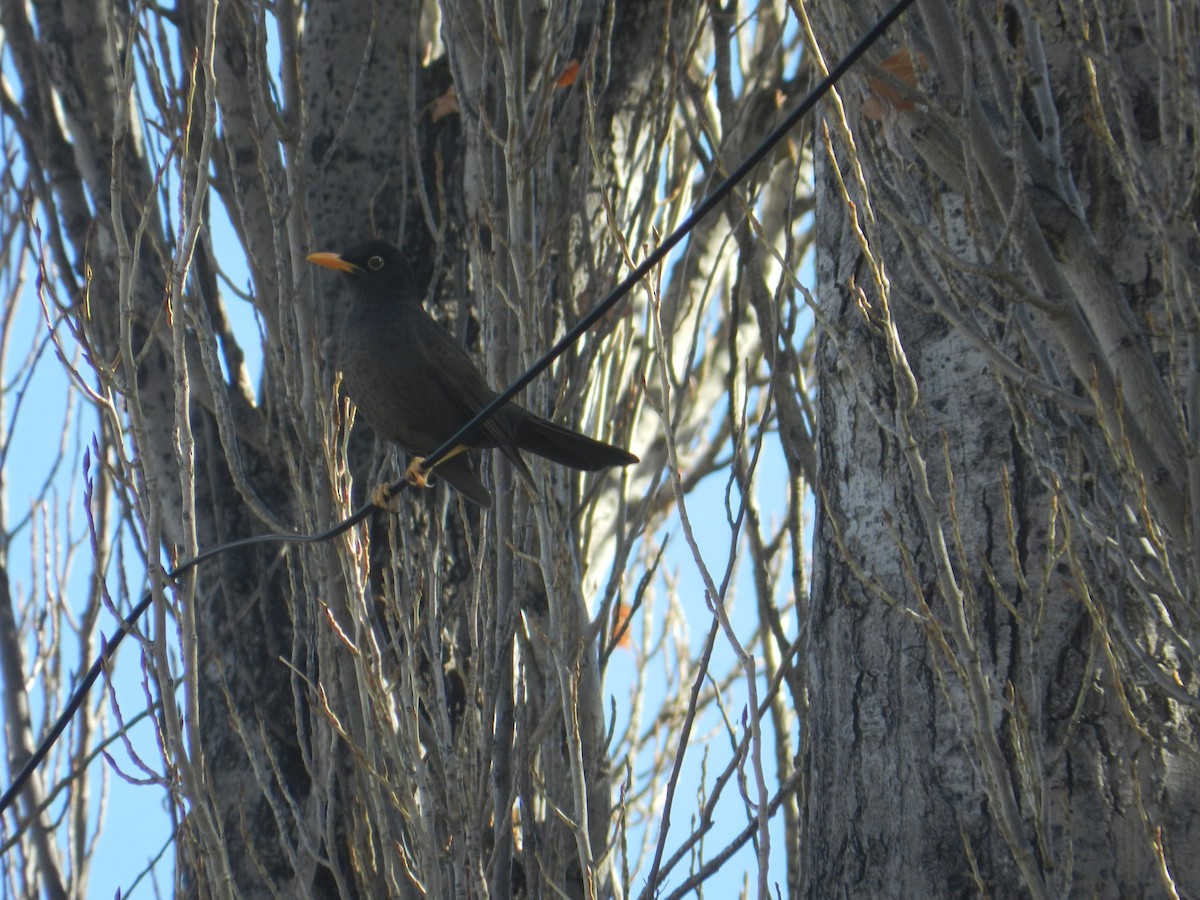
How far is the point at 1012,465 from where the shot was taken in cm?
336

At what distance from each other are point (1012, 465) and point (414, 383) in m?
2.17

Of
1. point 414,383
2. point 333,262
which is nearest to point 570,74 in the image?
point 333,262

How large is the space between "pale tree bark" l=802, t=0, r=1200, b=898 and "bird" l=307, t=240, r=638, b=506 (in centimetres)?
113

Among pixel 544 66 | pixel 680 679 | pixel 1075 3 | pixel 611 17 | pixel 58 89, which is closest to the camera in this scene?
pixel 1075 3

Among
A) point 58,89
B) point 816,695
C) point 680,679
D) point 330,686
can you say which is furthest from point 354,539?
point 680,679

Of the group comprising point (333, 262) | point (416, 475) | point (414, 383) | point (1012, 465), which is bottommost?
point (1012, 465)

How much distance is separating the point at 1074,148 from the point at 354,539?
2185mm

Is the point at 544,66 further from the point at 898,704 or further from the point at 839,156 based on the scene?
the point at 898,704

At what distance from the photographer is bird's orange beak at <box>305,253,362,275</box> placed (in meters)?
4.79

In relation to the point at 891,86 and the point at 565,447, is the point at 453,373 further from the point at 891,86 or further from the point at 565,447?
the point at 891,86

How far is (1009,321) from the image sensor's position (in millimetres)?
2852

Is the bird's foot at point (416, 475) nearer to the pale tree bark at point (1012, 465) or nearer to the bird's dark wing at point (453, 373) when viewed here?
the bird's dark wing at point (453, 373)

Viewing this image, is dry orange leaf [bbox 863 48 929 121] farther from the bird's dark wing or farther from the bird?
the bird's dark wing

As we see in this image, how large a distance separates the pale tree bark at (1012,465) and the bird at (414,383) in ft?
3.71
